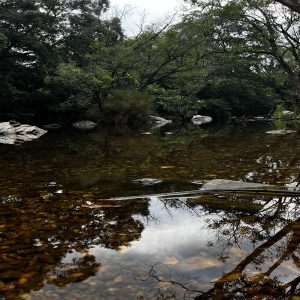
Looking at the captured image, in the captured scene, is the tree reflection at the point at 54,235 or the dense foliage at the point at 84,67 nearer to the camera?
the tree reflection at the point at 54,235

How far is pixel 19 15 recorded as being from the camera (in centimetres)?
2750

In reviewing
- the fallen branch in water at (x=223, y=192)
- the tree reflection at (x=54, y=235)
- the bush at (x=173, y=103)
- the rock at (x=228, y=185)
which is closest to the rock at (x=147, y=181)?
the fallen branch in water at (x=223, y=192)

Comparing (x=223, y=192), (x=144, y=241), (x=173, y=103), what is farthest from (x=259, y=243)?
(x=173, y=103)

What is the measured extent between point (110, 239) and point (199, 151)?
305 inches

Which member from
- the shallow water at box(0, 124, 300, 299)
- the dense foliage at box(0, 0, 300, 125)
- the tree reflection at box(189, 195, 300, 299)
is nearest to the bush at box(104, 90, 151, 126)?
the dense foliage at box(0, 0, 300, 125)

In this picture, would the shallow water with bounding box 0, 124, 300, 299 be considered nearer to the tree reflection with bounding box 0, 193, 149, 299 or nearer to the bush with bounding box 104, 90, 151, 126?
the tree reflection with bounding box 0, 193, 149, 299

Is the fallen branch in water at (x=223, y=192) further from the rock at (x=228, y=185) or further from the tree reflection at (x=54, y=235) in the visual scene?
the tree reflection at (x=54, y=235)

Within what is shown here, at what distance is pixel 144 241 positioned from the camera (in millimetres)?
3715

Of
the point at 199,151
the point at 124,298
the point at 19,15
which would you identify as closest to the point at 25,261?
the point at 124,298

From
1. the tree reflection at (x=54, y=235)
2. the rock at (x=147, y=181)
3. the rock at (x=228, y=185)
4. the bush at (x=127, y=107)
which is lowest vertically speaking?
the tree reflection at (x=54, y=235)

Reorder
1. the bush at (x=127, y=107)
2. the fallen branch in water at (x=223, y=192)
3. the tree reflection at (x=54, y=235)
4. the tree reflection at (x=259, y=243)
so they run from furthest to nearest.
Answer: the bush at (x=127, y=107)
the fallen branch in water at (x=223, y=192)
the tree reflection at (x=54, y=235)
the tree reflection at (x=259, y=243)

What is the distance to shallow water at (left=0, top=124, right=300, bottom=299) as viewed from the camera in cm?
270

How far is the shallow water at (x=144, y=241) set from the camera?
2695 millimetres

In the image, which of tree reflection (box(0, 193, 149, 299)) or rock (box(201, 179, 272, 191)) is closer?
tree reflection (box(0, 193, 149, 299))
